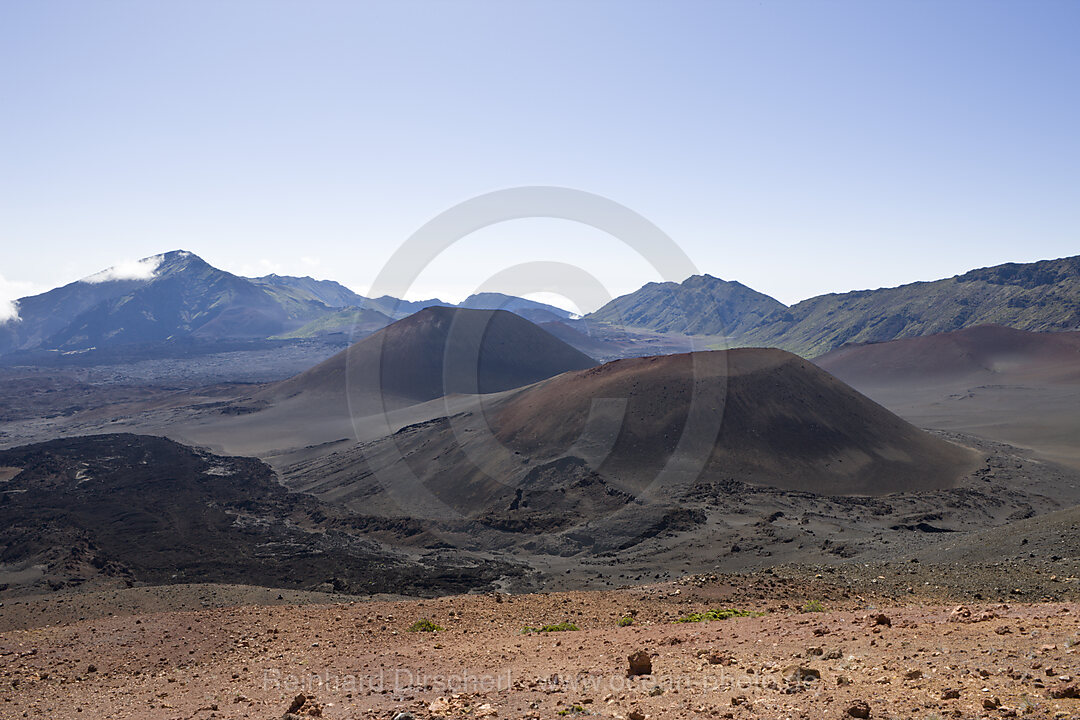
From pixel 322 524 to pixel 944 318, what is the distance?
170 m

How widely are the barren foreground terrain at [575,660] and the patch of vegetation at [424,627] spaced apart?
0.30 meters

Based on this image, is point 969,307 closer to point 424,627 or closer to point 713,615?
point 713,615

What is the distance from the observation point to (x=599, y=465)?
40.7 metres

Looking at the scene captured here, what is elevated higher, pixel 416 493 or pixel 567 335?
pixel 567 335

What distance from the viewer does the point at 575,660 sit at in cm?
1103

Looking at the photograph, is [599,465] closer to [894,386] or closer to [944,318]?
[894,386]

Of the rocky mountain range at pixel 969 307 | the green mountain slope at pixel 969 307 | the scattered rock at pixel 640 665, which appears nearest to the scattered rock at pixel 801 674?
the scattered rock at pixel 640 665

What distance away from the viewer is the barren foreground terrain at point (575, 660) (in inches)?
308

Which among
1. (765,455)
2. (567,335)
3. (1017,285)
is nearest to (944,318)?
(1017,285)

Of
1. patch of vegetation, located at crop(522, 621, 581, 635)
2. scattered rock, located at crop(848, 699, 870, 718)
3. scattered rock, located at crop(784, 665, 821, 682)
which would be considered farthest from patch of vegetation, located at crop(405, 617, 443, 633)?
scattered rock, located at crop(848, 699, 870, 718)

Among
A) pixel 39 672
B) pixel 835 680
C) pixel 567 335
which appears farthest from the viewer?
pixel 567 335

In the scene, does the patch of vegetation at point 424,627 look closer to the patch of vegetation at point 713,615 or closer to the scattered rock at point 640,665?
the patch of vegetation at point 713,615

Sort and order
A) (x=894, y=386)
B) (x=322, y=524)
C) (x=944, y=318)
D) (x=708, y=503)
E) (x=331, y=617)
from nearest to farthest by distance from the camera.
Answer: (x=331, y=617), (x=708, y=503), (x=322, y=524), (x=894, y=386), (x=944, y=318)

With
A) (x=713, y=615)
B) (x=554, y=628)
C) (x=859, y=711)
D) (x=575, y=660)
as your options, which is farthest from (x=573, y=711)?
(x=713, y=615)
